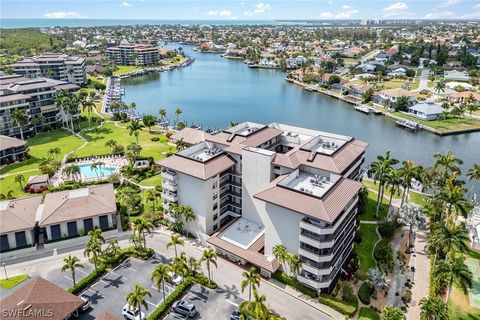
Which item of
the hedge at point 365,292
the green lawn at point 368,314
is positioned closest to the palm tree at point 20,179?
the hedge at point 365,292

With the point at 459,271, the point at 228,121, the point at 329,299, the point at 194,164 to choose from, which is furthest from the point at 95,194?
the point at 228,121

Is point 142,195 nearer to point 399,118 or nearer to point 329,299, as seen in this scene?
point 329,299

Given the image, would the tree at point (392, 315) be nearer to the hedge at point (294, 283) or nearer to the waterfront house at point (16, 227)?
the hedge at point (294, 283)

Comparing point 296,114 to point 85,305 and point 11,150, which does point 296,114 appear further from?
point 85,305

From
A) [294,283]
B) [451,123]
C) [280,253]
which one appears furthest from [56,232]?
[451,123]

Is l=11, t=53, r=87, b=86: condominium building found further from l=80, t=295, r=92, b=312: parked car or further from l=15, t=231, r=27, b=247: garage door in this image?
l=80, t=295, r=92, b=312: parked car

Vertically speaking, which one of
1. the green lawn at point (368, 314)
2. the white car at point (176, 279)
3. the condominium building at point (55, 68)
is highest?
the condominium building at point (55, 68)
